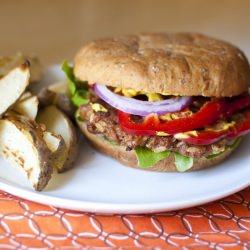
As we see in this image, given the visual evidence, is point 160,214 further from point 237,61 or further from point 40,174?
point 237,61

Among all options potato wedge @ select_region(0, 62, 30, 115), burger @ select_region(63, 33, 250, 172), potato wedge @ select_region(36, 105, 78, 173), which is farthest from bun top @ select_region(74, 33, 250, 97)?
potato wedge @ select_region(0, 62, 30, 115)

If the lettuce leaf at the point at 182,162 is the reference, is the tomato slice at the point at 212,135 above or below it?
above

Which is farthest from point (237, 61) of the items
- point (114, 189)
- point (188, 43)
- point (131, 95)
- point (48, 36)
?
point (48, 36)

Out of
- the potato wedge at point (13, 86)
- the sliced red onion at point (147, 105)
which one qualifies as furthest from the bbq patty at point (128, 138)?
the potato wedge at point (13, 86)

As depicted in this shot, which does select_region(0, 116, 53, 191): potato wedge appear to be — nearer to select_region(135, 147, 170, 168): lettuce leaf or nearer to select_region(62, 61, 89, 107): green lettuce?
select_region(135, 147, 170, 168): lettuce leaf

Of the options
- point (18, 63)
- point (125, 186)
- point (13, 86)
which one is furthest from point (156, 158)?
point (18, 63)

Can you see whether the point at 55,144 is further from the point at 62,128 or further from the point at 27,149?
the point at 62,128

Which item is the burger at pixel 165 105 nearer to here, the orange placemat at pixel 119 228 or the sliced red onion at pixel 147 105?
the sliced red onion at pixel 147 105
